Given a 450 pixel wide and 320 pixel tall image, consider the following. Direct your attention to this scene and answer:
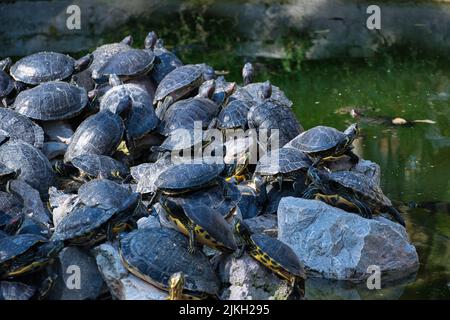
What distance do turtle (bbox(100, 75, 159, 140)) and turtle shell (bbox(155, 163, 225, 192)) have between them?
5.17 feet

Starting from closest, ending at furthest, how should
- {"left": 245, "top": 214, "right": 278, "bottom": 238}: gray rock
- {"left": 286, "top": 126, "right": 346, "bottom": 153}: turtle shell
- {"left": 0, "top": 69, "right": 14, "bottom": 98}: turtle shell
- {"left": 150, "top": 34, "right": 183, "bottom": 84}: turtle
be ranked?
1. {"left": 245, "top": 214, "right": 278, "bottom": 238}: gray rock
2. {"left": 286, "top": 126, "right": 346, "bottom": 153}: turtle shell
3. {"left": 0, "top": 69, "right": 14, "bottom": 98}: turtle shell
4. {"left": 150, "top": 34, "right": 183, "bottom": 84}: turtle

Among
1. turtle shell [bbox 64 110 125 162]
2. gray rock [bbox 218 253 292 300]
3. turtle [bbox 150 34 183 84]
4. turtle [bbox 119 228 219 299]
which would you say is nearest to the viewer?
turtle [bbox 119 228 219 299]

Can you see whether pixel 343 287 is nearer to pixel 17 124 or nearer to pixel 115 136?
pixel 115 136

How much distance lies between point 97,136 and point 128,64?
5.35 ft

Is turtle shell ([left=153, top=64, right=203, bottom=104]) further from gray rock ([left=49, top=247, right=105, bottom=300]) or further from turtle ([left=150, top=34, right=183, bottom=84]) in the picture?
gray rock ([left=49, top=247, right=105, bottom=300])

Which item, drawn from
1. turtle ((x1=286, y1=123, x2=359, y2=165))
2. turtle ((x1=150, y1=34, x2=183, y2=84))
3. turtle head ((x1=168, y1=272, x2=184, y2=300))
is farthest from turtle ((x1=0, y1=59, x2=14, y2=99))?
turtle head ((x1=168, y1=272, x2=184, y2=300))

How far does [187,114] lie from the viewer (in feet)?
25.8

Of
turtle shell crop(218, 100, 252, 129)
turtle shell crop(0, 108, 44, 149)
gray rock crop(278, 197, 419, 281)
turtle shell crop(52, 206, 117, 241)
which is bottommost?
gray rock crop(278, 197, 419, 281)

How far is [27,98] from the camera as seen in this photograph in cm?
780

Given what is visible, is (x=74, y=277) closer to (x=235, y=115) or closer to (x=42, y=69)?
(x=235, y=115)

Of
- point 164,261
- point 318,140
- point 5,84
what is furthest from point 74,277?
point 5,84

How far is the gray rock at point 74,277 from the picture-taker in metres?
5.36

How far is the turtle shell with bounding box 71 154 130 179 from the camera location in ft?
22.6
